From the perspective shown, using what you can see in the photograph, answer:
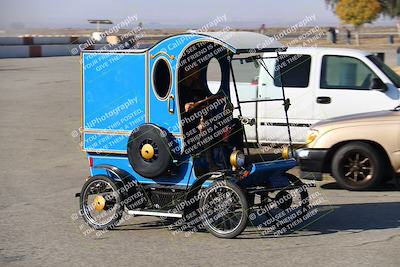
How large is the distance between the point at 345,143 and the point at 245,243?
3536mm

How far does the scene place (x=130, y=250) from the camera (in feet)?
23.7

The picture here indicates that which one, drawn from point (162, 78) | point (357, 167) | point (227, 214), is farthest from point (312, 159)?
point (162, 78)

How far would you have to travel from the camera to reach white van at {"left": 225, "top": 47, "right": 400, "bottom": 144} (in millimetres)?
12055

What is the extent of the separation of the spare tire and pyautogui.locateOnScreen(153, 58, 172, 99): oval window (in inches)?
15.7

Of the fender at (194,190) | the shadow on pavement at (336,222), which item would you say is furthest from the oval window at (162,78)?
the shadow on pavement at (336,222)

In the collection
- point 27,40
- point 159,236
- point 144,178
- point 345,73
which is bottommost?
point 159,236

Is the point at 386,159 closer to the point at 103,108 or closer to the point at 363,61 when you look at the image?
the point at 363,61

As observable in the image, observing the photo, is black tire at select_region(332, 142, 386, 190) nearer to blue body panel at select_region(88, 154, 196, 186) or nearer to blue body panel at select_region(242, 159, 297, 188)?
blue body panel at select_region(242, 159, 297, 188)

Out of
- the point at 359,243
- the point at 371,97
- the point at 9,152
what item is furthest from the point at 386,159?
the point at 9,152

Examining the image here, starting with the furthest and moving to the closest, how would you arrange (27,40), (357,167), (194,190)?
1. (27,40)
2. (357,167)
3. (194,190)

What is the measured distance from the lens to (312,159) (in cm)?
1053

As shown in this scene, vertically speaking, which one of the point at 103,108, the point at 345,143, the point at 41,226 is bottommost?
the point at 41,226

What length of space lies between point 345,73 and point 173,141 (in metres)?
5.31

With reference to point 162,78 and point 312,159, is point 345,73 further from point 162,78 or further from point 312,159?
point 162,78
